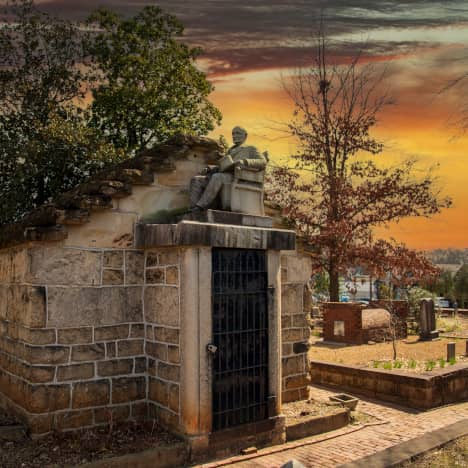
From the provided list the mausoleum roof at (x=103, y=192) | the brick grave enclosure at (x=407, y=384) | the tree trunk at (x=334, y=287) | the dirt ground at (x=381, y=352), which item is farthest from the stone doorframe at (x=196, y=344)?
the tree trunk at (x=334, y=287)

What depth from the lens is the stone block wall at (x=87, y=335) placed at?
637cm

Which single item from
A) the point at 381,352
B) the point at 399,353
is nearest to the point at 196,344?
the point at 399,353

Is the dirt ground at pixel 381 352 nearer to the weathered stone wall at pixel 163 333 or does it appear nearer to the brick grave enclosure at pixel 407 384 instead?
the brick grave enclosure at pixel 407 384

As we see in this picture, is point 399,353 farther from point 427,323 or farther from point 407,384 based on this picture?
point 407,384

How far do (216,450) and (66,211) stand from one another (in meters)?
3.54

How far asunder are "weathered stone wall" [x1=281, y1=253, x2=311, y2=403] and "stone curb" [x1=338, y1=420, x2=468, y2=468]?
2.57m

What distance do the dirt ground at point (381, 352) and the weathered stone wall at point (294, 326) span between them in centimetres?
378

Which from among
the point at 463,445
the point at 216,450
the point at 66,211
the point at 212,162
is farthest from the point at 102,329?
the point at 463,445

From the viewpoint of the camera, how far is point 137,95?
1680 cm

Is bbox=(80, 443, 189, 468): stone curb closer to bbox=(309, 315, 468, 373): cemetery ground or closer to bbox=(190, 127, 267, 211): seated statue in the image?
bbox=(190, 127, 267, 211): seated statue

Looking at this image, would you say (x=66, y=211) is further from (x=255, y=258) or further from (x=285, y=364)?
(x=285, y=364)

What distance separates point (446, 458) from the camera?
6199mm

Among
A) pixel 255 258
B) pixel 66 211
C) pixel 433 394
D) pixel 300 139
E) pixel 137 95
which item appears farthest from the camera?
pixel 300 139

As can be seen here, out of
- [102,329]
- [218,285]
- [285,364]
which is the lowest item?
[285,364]
